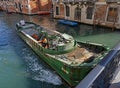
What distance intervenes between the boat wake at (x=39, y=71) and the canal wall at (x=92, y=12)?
400 inches

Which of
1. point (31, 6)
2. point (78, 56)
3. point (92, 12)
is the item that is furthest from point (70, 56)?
point (31, 6)

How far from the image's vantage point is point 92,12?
21.0 metres

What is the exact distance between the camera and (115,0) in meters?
18.0

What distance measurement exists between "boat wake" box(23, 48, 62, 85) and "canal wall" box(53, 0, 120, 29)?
10.2 metres

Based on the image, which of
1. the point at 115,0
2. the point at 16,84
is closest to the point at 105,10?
the point at 115,0

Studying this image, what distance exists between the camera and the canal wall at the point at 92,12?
18.6 meters

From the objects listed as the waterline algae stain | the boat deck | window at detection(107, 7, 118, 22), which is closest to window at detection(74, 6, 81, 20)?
window at detection(107, 7, 118, 22)

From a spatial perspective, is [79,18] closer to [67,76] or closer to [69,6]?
[69,6]

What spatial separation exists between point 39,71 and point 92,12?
12.9m

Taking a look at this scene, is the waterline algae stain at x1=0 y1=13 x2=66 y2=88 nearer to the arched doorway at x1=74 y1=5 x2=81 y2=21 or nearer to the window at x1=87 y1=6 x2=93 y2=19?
the window at x1=87 y1=6 x2=93 y2=19

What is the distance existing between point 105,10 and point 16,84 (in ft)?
46.5

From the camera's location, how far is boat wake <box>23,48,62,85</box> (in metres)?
9.46

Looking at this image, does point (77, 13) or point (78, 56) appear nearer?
point (78, 56)

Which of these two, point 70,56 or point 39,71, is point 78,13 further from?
point 39,71
